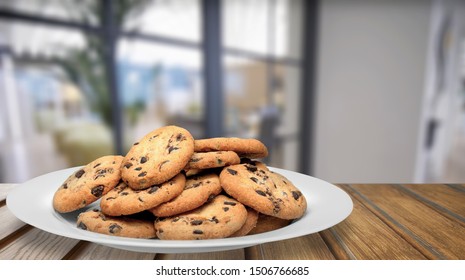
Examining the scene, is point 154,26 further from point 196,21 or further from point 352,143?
point 352,143


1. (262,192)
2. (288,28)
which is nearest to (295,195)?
(262,192)

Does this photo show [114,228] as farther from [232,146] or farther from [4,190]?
[4,190]

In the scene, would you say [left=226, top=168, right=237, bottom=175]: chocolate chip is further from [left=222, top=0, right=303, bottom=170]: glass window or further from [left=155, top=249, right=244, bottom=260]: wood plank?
[left=222, top=0, right=303, bottom=170]: glass window

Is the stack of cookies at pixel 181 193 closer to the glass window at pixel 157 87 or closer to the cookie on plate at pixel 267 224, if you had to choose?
the cookie on plate at pixel 267 224

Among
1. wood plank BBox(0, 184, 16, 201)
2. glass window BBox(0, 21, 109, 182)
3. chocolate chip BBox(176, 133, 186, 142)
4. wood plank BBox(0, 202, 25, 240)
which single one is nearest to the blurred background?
glass window BBox(0, 21, 109, 182)

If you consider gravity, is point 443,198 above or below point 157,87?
below

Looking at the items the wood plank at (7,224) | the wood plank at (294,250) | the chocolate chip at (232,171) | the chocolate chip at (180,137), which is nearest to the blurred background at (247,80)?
the wood plank at (7,224)

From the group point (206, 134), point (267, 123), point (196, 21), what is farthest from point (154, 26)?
point (267, 123)
